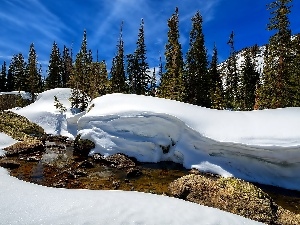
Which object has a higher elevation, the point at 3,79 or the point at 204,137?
the point at 3,79

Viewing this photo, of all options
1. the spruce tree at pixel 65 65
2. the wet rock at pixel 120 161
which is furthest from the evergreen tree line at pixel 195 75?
the wet rock at pixel 120 161

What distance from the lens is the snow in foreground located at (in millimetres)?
13289

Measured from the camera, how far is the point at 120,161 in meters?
15.9

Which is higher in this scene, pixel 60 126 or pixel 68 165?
pixel 60 126

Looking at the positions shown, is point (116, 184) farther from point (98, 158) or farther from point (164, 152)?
point (164, 152)

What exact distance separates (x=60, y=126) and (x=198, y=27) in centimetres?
2808

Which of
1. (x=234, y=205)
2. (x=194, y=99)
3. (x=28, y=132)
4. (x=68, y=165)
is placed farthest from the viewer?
(x=194, y=99)

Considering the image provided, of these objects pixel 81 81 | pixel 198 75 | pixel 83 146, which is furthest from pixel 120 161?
pixel 198 75

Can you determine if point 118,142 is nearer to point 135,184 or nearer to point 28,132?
point 135,184

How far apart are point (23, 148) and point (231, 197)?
533 inches

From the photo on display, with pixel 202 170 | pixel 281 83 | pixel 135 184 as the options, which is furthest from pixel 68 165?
pixel 281 83

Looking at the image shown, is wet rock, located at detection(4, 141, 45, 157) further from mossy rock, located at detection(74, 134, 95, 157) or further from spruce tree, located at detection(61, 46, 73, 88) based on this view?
spruce tree, located at detection(61, 46, 73, 88)

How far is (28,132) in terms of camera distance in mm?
24781

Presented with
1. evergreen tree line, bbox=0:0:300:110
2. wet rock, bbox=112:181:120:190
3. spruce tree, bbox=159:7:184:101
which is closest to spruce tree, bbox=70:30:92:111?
evergreen tree line, bbox=0:0:300:110
